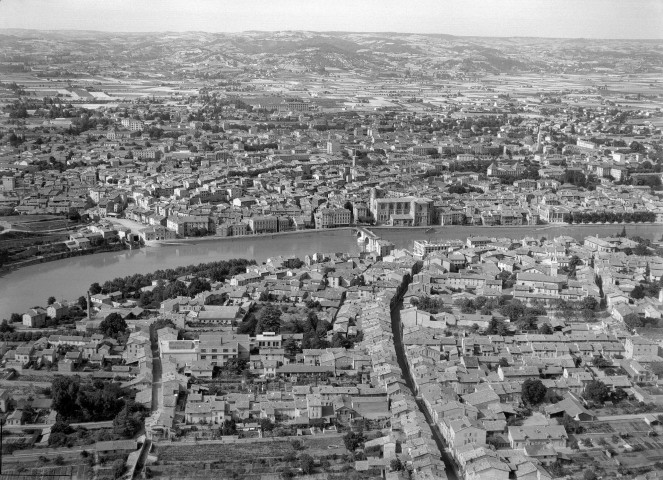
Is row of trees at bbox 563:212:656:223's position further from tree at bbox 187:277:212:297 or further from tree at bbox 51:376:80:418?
tree at bbox 51:376:80:418

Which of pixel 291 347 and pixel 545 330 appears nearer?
pixel 291 347

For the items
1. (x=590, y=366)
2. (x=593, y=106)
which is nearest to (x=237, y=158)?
(x=590, y=366)

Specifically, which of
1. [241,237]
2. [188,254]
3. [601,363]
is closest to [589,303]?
[601,363]

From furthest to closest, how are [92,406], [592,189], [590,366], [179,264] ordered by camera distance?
[592,189] → [179,264] → [590,366] → [92,406]

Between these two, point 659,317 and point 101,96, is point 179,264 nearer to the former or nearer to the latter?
point 659,317

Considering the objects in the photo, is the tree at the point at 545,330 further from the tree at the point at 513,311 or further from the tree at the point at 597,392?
the tree at the point at 597,392

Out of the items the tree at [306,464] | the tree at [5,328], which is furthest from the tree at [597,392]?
the tree at [5,328]

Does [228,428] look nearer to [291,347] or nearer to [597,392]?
[291,347]
